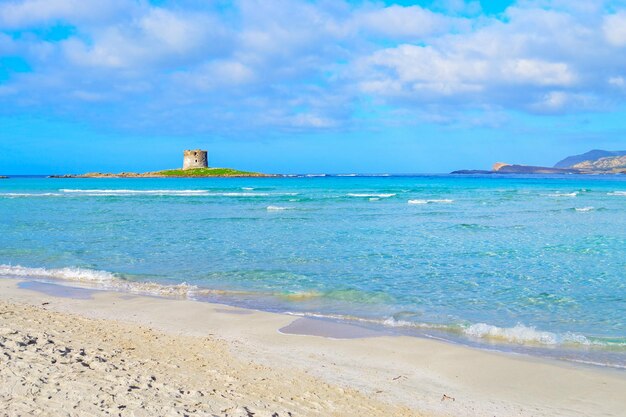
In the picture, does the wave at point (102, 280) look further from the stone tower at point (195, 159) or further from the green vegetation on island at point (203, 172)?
the stone tower at point (195, 159)

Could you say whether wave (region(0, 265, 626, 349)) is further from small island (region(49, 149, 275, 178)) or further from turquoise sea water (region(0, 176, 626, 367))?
small island (region(49, 149, 275, 178))

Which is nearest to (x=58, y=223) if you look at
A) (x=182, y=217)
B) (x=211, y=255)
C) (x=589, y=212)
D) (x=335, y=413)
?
(x=182, y=217)

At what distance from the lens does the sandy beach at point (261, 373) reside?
222 inches

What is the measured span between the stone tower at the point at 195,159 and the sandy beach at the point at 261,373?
118862 mm

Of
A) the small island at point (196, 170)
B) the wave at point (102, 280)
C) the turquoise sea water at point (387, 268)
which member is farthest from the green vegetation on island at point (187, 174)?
the wave at point (102, 280)

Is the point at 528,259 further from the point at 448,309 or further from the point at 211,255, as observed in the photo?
the point at 211,255

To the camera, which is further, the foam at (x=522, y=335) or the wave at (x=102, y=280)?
the wave at (x=102, y=280)

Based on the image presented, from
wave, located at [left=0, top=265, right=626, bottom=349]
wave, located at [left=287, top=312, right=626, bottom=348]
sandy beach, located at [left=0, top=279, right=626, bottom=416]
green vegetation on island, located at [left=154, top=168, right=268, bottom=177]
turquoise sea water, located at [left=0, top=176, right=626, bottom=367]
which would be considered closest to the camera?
sandy beach, located at [left=0, top=279, right=626, bottom=416]

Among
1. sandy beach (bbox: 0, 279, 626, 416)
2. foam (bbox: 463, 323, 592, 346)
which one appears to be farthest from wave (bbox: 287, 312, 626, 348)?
sandy beach (bbox: 0, 279, 626, 416)

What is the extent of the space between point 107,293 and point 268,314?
409 cm

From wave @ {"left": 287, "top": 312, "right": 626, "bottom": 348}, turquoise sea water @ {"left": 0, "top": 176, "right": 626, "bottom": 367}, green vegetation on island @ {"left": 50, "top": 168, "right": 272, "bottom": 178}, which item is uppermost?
green vegetation on island @ {"left": 50, "top": 168, "right": 272, "bottom": 178}

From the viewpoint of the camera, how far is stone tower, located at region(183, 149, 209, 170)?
A: 12619 centimetres

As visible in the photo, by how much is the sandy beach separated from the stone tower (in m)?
119

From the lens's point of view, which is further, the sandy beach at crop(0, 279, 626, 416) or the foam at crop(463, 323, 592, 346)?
the foam at crop(463, 323, 592, 346)
